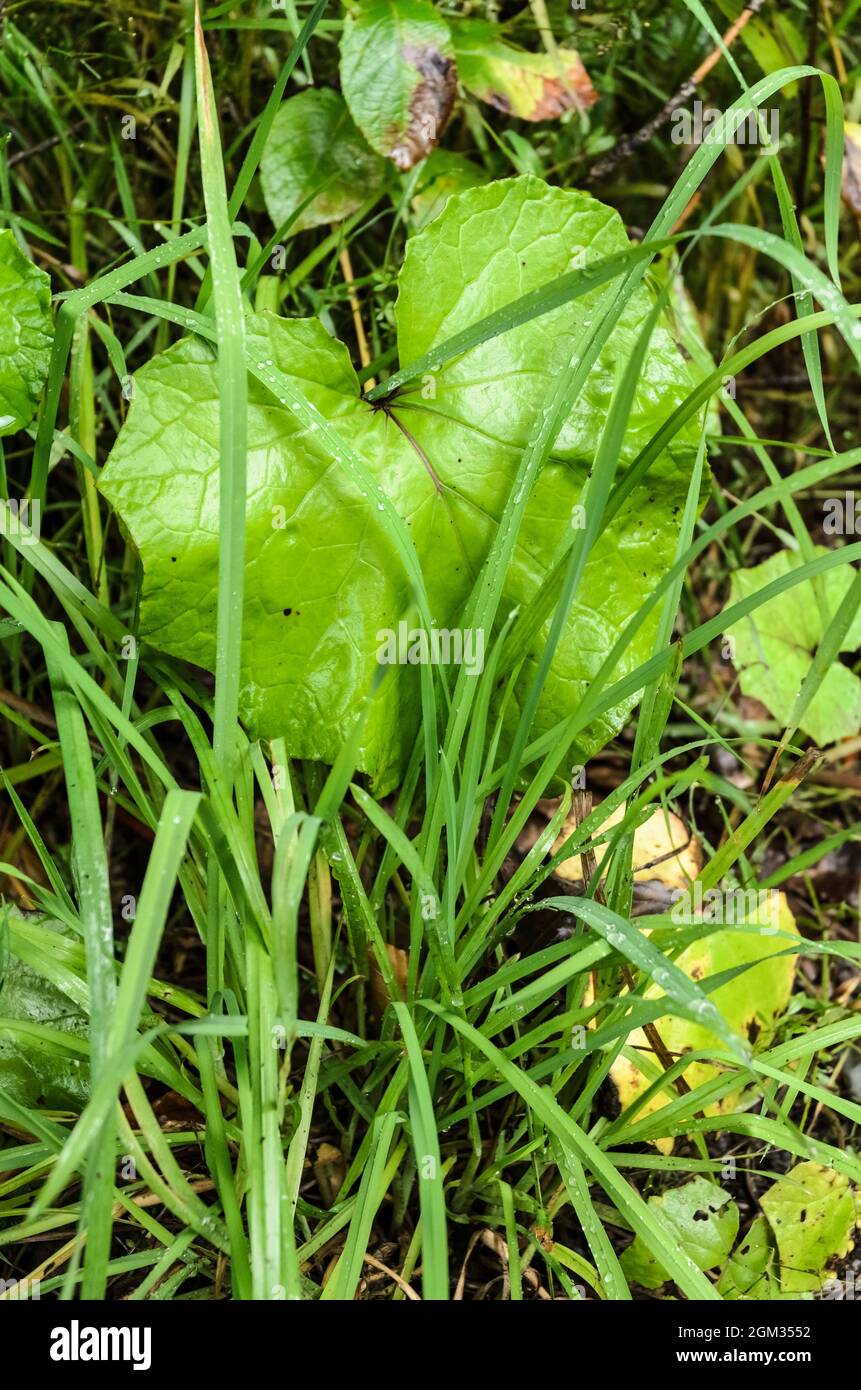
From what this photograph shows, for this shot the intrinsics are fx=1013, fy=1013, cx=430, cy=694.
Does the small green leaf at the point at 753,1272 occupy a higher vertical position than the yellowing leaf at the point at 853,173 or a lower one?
lower

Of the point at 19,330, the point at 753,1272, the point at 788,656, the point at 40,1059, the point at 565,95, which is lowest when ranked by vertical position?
the point at 753,1272

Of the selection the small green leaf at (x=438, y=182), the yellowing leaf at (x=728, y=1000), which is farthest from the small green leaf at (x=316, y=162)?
the yellowing leaf at (x=728, y=1000)

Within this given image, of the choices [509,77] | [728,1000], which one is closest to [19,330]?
[509,77]

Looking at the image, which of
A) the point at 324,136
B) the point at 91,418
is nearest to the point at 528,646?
the point at 91,418

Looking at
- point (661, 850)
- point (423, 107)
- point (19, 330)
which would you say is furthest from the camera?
point (661, 850)

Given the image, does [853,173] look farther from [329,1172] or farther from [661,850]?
[329,1172]

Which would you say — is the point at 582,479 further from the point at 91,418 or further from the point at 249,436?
the point at 91,418

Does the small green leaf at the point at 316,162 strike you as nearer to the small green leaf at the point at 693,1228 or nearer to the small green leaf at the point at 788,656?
the small green leaf at the point at 788,656
